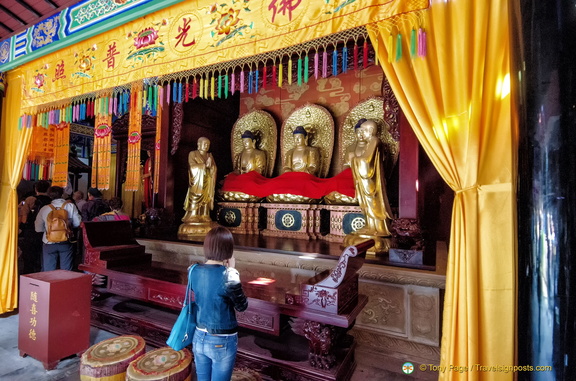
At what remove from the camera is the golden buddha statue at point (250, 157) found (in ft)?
17.0

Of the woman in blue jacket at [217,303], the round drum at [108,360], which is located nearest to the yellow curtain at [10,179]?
the round drum at [108,360]

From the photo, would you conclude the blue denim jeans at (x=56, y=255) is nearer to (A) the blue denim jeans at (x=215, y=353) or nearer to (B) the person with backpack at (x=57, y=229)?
(B) the person with backpack at (x=57, y=229)

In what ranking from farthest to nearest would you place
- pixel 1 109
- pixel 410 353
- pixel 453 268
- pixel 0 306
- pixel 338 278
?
pixel 1 109 → pixel 0 306 → pixel 410 353 → pixel 338 278 → pixel 453 268

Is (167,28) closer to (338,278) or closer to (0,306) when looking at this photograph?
(338,278)

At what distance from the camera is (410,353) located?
231cm

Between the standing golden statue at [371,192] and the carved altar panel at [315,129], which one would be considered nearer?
the standing golden statue at [371,192]

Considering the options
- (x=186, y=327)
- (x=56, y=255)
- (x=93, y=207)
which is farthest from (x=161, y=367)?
(x=93, y=207)

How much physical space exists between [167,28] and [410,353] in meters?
3.37

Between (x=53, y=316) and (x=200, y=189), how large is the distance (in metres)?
2.50

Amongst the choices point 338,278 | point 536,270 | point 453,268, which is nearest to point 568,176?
point 536,270

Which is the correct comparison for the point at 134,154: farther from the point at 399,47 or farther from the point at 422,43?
the point at 422,43

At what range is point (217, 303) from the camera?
4.41 ft

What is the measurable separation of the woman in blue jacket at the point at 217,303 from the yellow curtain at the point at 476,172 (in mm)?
1139

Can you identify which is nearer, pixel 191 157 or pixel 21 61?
pixel 21 61
